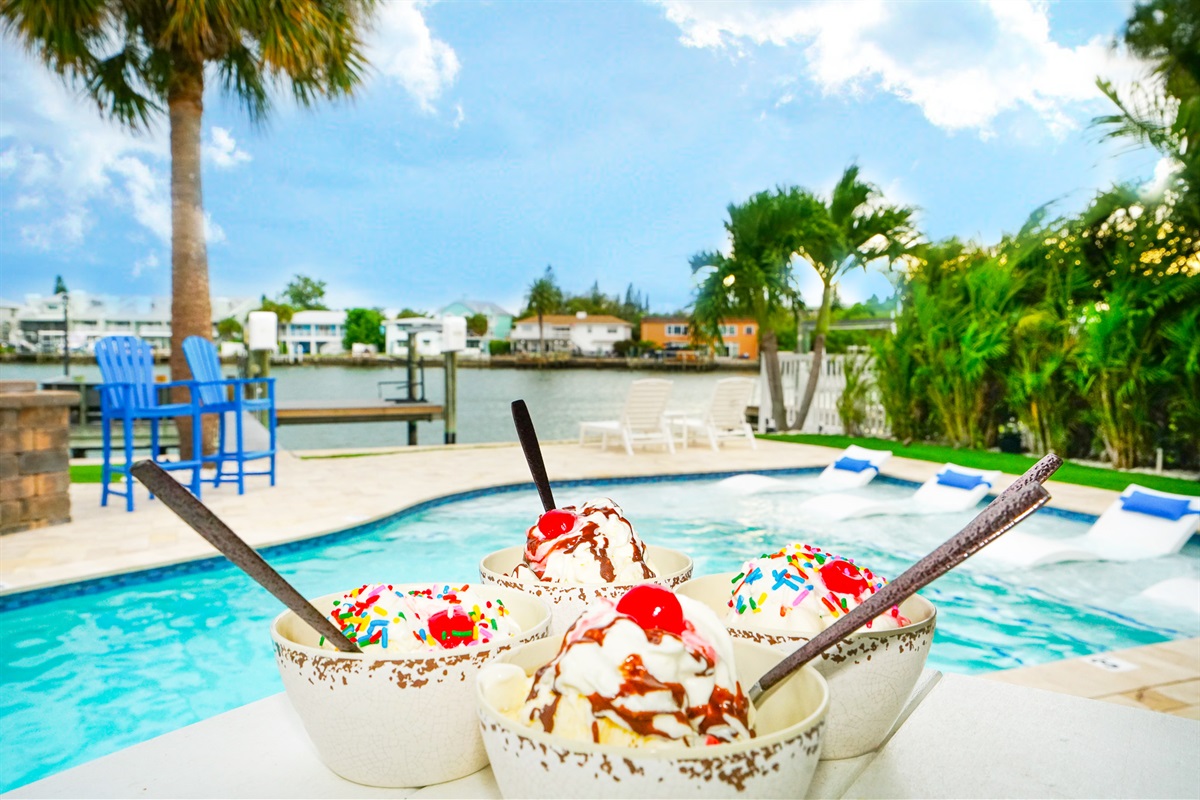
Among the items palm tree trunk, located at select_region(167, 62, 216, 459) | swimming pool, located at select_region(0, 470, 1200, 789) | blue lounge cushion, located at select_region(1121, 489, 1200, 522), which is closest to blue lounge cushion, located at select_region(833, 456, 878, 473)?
swimming pool, located at select_region(0, 470, 1200, 789)

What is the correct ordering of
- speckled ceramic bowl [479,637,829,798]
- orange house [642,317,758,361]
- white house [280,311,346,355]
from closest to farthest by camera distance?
speckled ceramic bowl [479,637,829,798]
orange house [642,317,758,361]
white house [280,311,346,355]

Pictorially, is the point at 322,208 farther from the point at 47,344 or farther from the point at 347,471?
the point at 347,471

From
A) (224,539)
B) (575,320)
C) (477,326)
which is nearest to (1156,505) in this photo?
(224,539)

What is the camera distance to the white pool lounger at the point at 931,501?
620 cm

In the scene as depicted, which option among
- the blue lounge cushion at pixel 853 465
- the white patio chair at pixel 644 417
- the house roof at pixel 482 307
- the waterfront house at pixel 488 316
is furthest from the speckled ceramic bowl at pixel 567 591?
the house roof at pixel 482 307

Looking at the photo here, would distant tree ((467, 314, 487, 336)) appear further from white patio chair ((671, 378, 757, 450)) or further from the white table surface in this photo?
the white table surface

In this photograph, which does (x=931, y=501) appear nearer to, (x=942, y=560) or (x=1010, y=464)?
(x=1010, y=464)

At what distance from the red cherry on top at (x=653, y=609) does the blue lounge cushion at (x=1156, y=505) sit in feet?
18.2

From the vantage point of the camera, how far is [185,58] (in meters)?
7.46

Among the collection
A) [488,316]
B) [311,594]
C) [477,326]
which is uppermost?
[488,316]

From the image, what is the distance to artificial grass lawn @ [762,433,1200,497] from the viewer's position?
7055 mm

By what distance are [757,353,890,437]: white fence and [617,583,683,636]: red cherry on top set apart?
10.9m

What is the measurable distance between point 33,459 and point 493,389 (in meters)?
48.9

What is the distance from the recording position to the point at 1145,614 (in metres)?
4.17
